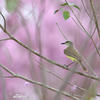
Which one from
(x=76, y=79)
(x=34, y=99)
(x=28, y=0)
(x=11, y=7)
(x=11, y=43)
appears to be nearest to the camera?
(x=11, y=7)

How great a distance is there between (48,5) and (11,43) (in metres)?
0.35

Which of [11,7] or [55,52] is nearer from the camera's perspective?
[11,7]

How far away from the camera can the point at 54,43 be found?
64.3 inches

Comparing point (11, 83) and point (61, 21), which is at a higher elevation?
point (61, 21)

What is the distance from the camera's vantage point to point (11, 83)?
1.57 m

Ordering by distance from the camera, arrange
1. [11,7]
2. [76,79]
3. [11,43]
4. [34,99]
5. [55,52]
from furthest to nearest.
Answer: [11,43]
[55,52]
[76,79]
[34,99]
[11,7]

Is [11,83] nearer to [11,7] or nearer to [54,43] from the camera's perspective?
[54,43]

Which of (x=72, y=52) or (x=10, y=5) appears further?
(x=72, y=52)

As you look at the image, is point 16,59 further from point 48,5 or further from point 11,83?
point 48,5

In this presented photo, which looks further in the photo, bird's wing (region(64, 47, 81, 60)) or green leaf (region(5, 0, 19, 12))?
bird's wing (region(64, 47, 81, 60))

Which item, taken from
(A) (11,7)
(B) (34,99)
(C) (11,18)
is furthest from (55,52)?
(A) (11,7)

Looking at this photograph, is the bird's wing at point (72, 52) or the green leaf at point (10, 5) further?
the bird's wing at point (72, 52)

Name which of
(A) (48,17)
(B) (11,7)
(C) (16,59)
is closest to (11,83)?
(C) (16,59)

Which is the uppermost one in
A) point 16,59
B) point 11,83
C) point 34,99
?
point 16,59
